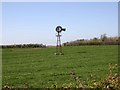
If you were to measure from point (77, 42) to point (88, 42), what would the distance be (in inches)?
87.6

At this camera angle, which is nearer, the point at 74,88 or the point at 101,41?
the point at 74,88

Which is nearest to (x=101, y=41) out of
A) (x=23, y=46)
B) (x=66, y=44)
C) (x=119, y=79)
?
(x=66, y=44)

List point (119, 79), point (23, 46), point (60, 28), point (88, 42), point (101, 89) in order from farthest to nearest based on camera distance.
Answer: point (88, 42), point (23, 46), point (60, 28), point (119, 79), point (101, 89)

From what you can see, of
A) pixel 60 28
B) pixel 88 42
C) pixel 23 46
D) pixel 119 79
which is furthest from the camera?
pixel 88 42

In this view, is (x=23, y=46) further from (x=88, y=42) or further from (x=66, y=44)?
(x=88, y=42)

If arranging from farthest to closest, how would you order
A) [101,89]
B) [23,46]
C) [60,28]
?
[23,46] → [60,28] → [101,89]

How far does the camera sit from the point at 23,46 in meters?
55.8

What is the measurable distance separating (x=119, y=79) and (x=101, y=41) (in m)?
52.6

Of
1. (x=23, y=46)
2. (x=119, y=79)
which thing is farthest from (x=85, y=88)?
(x=23, y=46)

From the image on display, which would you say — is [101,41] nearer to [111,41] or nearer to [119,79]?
[111,41]

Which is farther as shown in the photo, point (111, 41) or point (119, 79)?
point (111, 41)

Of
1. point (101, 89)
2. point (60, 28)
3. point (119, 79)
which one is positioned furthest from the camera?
point (60, 28)

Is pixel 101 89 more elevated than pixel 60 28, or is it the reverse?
pixel 60 28

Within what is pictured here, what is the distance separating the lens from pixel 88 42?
6056cm
